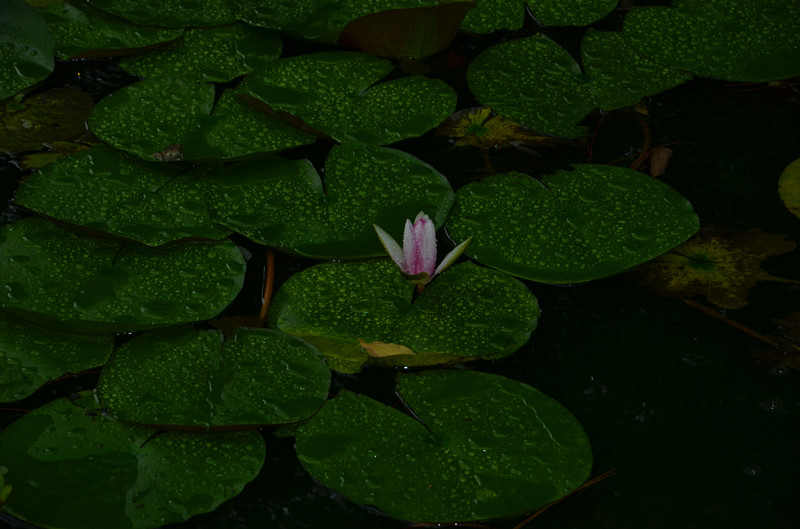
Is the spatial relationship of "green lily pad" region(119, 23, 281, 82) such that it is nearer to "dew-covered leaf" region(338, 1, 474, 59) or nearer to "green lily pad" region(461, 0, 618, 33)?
"dew-covered leaf" region(338, 1, 474, 59)

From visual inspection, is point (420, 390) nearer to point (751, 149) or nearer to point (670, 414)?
point (670, 414)

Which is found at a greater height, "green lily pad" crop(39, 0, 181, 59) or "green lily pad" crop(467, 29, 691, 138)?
"green lily pad" crop(39, 0, 181, 59)

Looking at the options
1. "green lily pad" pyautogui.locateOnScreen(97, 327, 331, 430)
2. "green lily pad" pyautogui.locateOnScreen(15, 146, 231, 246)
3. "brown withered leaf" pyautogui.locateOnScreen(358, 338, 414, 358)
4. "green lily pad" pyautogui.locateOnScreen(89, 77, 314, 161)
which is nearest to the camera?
"green lily pad" pyautogui.locateOnScreen(97, 327, 331, 430)

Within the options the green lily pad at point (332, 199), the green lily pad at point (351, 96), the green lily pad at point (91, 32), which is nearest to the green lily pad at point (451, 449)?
the green lily pad at point (332, 199)

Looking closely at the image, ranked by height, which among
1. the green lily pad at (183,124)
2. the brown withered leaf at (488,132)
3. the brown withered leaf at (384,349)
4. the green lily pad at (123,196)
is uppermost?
the green lily pad at (183,124)

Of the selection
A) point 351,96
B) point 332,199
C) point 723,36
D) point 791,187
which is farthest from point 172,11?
point 791,187

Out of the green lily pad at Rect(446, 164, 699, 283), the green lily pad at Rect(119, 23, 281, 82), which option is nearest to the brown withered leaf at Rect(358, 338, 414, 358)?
the green lily pad at Rect(446, 164, 699, 283)

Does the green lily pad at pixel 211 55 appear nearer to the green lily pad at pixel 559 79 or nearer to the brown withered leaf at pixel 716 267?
the green lily pad at pixel 559 79
